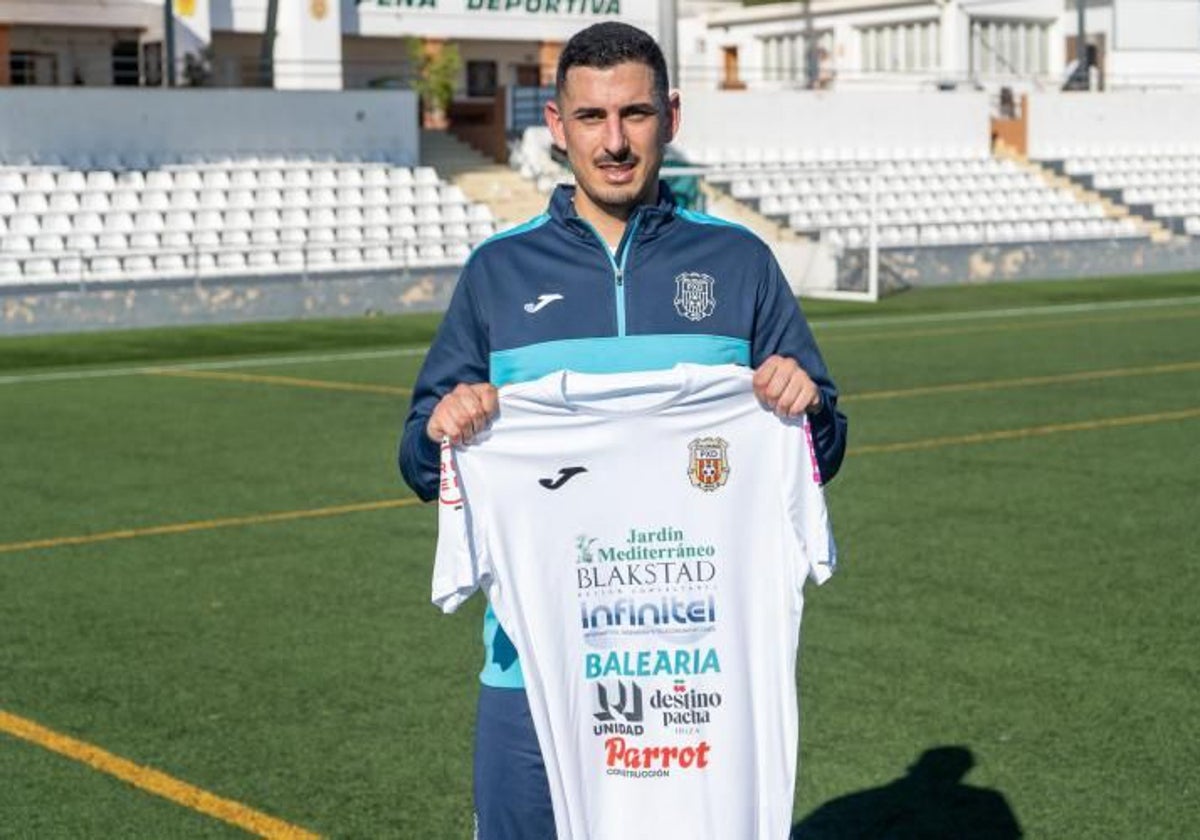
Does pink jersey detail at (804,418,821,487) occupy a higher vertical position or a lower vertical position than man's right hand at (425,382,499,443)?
lower

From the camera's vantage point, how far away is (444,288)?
93.4 ft

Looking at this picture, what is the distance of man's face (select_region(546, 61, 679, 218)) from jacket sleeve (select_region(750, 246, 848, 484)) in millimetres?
275

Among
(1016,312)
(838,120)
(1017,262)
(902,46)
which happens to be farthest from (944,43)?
(1016,312)

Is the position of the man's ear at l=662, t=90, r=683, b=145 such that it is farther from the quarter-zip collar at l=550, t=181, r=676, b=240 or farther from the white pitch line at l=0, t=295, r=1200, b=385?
the white pitch line at l=0, t=295, r=1200, b=385

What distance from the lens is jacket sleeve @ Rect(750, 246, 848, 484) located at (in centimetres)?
360

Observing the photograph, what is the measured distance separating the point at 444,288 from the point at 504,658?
82.1 ft

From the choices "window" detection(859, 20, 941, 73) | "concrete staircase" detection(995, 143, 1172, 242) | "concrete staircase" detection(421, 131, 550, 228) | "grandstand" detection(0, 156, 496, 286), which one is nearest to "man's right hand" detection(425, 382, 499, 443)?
"grandstand" detection(0, 156, 496, 286)

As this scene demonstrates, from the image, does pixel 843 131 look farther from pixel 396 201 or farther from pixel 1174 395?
pixel 1174 395

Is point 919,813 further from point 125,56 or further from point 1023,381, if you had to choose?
point 125,56

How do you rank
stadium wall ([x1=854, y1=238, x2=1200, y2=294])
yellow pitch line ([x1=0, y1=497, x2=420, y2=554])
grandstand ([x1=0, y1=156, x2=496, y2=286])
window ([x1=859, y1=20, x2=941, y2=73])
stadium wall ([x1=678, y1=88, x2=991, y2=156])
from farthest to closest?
window ([x1=859, y1=20, x2=941, y2=73]) < stadium wall ([x1=678, y1=88, x2=991, y2=156]) < stadium wall ([x1=854, y1=238, x2=1200, y2=294]) < grandstand ([x1=0, y1=156, x2=496, y2=286]) < yellow pitch line ([x1=0, y1=497, x2=420, y2=554])

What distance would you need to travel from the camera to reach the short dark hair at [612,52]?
3500 mm

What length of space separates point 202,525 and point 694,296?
771 centimetres

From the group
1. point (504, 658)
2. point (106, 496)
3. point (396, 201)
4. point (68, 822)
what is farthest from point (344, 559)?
point (396, 201)

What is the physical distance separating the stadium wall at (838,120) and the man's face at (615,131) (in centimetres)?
3336
